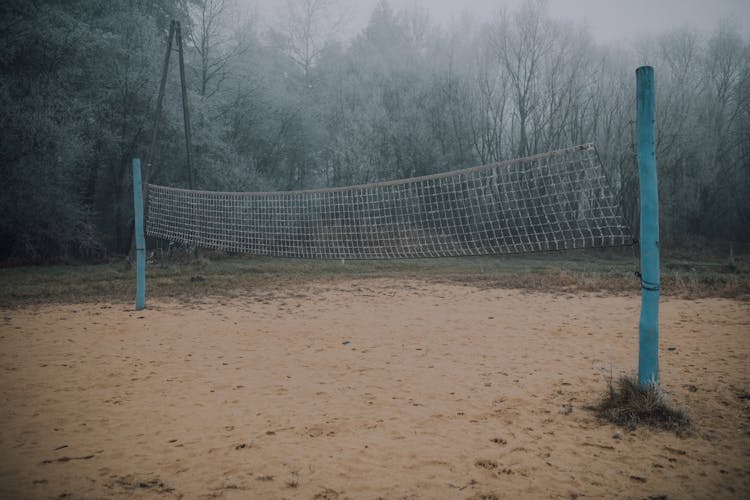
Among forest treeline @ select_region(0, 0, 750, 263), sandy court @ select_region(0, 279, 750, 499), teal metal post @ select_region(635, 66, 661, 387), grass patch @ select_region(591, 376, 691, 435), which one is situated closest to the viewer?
sandy court @ select_region(0, 279, 750, 499)

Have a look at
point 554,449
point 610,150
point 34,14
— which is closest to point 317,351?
point 554,449

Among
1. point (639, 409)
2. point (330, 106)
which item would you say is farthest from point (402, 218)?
point (330, 106)

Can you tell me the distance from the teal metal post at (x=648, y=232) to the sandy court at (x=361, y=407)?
520 mm

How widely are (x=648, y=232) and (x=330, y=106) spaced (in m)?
23.5

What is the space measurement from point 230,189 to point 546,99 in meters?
14.6

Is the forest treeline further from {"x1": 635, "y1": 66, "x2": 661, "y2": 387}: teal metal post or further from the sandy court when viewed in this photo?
{"x1": 635, "y1": 66, "x2": 661, "y2": 387}: teal metal post

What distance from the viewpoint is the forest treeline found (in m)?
14.4

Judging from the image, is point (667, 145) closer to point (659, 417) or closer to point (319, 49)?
point (319, 49)

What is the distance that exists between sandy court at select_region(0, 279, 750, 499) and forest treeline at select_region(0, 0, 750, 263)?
10.4 meters

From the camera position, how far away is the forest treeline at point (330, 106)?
14367 millimetres

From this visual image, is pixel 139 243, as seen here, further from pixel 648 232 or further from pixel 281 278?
pixel 648 232

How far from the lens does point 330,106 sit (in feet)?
82.5

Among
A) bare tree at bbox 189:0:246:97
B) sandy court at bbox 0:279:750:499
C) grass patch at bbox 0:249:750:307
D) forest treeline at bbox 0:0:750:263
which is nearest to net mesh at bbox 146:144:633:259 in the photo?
grass patch at bbox 0:249:750:307

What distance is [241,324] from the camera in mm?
6523
